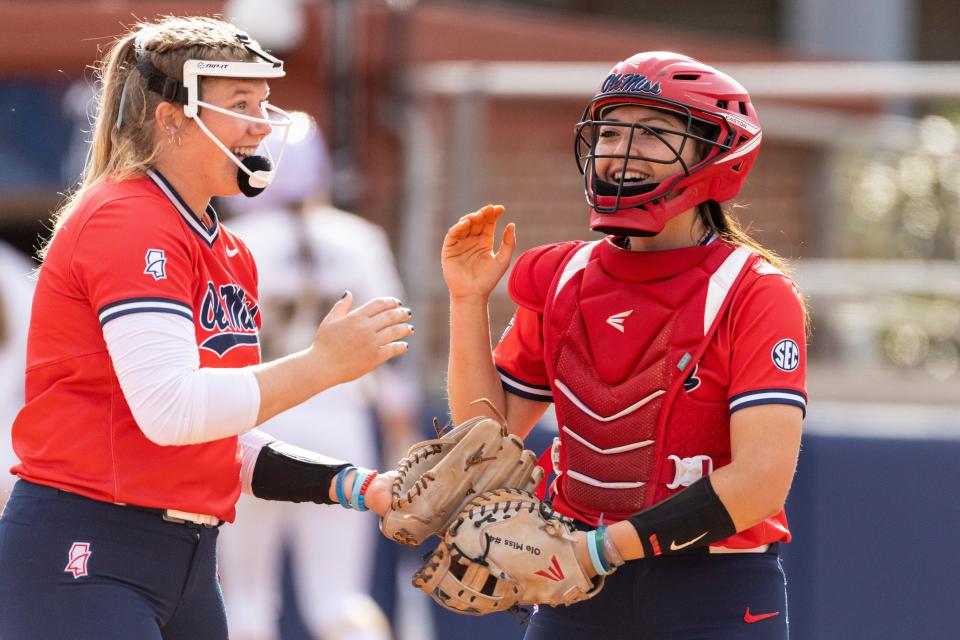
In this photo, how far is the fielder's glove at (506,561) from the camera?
3143mm

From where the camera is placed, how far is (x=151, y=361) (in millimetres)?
3033

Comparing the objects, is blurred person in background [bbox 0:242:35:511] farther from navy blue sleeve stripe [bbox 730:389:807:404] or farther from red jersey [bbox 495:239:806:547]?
navy blue sleeve stripe [bbox 730:389:807:404]

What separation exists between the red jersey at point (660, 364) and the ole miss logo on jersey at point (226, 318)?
723 mm

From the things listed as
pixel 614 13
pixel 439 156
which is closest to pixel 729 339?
pixel 439 156

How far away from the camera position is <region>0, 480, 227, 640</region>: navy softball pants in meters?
3.13

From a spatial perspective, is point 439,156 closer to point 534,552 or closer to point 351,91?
point 351,91

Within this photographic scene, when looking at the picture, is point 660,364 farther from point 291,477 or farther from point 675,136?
point 291,477

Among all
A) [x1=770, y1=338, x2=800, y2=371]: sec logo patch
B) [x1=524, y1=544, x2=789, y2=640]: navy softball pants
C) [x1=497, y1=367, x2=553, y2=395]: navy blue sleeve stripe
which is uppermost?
[x1=770, y1=338, x2=800, y2=371]: sec logo patch

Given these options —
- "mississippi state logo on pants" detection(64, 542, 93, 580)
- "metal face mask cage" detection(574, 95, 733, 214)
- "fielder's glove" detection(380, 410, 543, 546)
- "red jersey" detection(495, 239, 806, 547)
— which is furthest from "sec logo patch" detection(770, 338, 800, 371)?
"mississippi state logo on pants" detection(64, 542, 93, 580)

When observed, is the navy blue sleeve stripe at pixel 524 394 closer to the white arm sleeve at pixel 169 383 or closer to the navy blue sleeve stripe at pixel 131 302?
the white arm sleeve at pixel 169 383

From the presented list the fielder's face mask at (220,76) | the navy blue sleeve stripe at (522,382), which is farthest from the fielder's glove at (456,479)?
the fielder's face mask at (220,76)

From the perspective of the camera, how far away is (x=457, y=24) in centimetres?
965

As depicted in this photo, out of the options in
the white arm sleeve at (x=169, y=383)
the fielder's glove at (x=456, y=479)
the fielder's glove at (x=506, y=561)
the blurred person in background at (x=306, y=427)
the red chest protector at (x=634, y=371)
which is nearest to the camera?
the white arm sleeve at (x=169, y=383)

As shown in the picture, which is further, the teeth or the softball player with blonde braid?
the teeth
